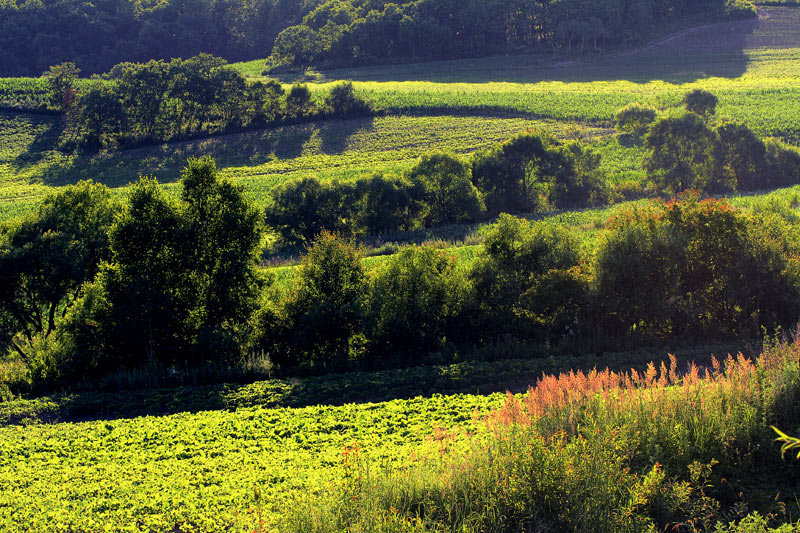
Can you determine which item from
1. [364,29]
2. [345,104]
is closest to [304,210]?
[345,104]

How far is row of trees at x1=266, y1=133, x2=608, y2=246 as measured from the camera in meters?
52.3

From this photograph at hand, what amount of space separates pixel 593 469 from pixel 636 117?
68.5 metres

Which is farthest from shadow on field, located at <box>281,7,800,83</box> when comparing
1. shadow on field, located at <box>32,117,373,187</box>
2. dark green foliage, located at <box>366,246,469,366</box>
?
dark green foliage, located at <box>366,246,469,366</box>

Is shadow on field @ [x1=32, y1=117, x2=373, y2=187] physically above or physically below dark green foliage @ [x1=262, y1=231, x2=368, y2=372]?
above

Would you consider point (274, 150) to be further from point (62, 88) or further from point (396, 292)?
point (396, 292)

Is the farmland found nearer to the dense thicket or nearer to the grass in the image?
the grass

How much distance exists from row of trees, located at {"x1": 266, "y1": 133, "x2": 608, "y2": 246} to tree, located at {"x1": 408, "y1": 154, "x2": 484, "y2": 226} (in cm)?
9

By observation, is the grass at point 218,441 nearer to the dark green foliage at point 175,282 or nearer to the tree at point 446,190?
the dark green foliage at point 175,282

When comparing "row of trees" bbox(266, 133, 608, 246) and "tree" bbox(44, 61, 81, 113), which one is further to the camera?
"tree" bbox(44, 61, 81, 113)

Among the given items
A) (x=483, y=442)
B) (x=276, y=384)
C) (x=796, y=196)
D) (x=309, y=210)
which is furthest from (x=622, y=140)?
(x=483, y=442)

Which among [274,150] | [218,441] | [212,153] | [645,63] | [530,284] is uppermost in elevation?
[645,63]

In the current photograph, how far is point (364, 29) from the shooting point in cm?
12600

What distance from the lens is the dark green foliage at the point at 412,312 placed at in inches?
1045

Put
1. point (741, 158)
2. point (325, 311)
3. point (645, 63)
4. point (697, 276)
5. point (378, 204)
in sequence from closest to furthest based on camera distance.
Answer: point (697, 276)
point (325, 311)
point (378, 204)
point (741, 158)
point (645, 63)
